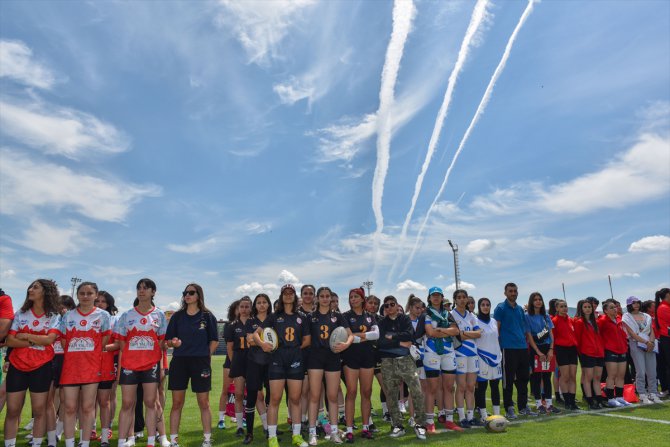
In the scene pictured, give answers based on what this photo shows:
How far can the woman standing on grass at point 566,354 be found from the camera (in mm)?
9391

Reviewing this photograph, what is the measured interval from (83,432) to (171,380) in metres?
1.35

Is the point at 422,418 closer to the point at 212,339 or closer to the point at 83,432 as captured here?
the point at 212,339

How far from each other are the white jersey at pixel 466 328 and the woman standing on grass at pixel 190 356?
4275 mm

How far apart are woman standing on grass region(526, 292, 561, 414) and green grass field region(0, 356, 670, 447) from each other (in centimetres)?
46

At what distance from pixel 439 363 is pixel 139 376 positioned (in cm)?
487

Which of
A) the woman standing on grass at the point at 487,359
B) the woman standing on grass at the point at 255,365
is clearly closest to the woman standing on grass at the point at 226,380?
the woman standing on grass at the point at 255,365

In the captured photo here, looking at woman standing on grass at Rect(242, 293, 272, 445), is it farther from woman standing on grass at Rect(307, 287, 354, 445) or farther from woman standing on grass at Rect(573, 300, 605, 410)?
woman standing on grass at Rect(573, 300, 605, 410)

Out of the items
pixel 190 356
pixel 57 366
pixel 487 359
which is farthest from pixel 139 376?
pixel 487 359

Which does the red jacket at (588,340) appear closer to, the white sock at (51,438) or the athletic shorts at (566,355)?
the athletic shorts at (566,355)

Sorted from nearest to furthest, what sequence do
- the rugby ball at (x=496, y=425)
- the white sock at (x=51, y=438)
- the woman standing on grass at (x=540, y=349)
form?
the white sock at (x=51, y=438), the rugby ball at (x=496, y=425), the woman standing on grass at (x=540, y=349)

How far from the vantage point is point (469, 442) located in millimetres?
6664

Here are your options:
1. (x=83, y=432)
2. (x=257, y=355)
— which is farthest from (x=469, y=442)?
(x=83, y=432)

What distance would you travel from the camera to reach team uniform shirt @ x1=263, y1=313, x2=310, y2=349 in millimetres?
6801

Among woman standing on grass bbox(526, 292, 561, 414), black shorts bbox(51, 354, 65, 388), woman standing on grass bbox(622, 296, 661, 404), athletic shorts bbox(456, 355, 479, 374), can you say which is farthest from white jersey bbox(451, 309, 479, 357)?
black shorts bbox(51, 354, 65, 388)
